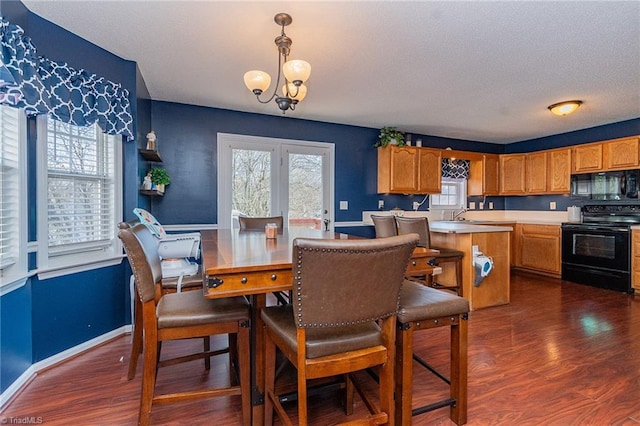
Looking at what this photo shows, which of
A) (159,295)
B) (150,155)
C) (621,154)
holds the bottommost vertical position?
(159,295)

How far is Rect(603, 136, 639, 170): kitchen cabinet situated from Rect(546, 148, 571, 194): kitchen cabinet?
0.49 m


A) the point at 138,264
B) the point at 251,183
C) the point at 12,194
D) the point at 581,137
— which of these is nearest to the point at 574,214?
the point at 581,137

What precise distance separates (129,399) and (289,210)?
2914 mm

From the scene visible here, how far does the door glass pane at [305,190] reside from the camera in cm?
450

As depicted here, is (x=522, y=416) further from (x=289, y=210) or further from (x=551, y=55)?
(x=289, y=210)

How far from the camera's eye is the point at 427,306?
4.90ft

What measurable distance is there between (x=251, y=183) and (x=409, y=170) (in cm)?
235

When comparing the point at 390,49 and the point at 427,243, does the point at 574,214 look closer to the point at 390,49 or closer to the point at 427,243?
the point at 427,243

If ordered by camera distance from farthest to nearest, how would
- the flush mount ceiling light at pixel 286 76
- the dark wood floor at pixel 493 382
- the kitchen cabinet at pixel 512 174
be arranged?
the kitchen cabinet at pixel 512 174
the flush mount ceiling light at pixel 286 76
the dark wood floor at pixel 493 382

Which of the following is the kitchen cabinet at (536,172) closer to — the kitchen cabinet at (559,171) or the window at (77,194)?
the kitchen cabinet at (559,171)

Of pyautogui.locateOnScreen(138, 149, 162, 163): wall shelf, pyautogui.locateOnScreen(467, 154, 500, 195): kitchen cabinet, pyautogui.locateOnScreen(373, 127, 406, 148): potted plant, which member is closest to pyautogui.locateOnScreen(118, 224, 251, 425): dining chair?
pyautogui.locateOnScreen(138, 149, 162, 163): wall shelf

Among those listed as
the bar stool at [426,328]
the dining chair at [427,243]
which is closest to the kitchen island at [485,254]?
the dining chair at [427,243]

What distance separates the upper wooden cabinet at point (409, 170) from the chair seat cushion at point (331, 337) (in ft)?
12.2

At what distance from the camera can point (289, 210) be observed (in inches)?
176
